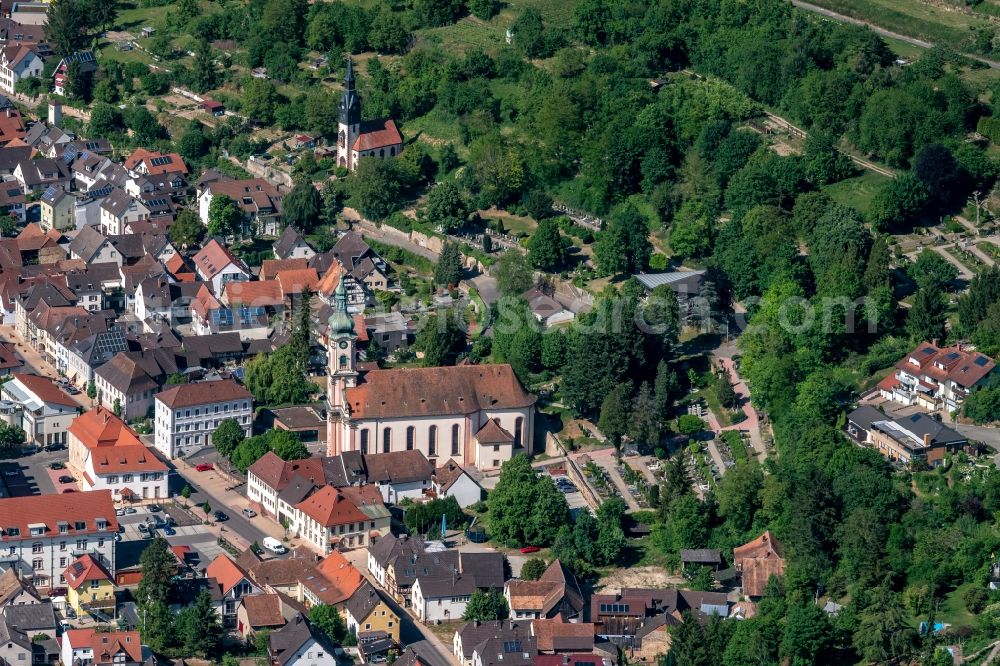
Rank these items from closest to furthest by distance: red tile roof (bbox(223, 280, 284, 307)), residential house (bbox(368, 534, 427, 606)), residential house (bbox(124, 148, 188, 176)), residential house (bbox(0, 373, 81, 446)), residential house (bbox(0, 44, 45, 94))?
residential house (bbox(368, 534, 427, 606)) → residential house (bbox(0, 373, 81, 446)) → red tile roof (bbox(223, 280, 284, 307)) → residential house (bbox(124, 148, 188, 176)) → residential house (bbox(0, 44, 45, 94))

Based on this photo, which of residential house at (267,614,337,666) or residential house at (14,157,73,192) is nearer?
residential house at (267,614,337,666)

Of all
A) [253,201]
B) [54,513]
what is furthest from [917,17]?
[54,513]

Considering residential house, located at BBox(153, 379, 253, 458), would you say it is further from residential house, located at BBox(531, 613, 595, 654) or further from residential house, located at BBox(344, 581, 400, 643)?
residential house, located at BBox(531, 613, 595, 654)

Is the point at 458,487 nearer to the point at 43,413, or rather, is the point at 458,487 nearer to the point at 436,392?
the point at 436,392

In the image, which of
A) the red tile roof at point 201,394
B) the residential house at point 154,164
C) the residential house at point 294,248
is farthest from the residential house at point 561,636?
the residential house at point 154,164

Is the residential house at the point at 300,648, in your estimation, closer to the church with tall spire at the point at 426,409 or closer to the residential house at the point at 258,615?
the residential house at the point at 258,615

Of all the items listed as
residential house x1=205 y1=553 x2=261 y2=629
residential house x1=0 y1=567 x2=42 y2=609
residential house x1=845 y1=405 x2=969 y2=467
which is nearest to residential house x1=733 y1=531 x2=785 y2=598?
residential house x1=845 y1=405 x2=969 y2=467

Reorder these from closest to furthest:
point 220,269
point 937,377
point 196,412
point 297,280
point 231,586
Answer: point 231,586, point 937,377, point 196,412, point 297,280, point 220,269

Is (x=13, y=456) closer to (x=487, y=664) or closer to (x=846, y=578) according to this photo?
(x=487, y=664)
